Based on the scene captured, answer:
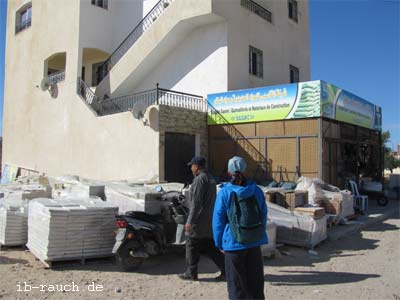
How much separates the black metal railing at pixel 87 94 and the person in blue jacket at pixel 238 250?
13546 mm

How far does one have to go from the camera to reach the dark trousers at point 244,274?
3.55m

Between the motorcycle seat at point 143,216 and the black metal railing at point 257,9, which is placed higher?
the black metal railing at point 257,9

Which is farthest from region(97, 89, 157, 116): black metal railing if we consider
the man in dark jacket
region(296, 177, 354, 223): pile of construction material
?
the man in dark jacket

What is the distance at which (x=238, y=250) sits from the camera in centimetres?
356

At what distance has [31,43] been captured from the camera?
65.3 ft

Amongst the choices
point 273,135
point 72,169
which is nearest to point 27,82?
point 72,169

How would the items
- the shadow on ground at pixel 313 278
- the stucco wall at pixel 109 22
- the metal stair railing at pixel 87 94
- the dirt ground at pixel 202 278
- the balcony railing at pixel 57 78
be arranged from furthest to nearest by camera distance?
1. the balcony railing at pixel 57 78
2. the stucco wall at pixel 109 22
3. the metal stair railing at pixel 87 94
4. the shadow on ground at pixel 313 278
5. the dirt ground at pixel 202 278

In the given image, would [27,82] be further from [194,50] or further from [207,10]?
[207,10]

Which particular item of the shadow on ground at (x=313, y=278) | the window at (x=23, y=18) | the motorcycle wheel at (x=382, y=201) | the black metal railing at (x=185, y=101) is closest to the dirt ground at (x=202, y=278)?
the shadow on ground at (x=313, y=278)

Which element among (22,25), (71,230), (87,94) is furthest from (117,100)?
(71,230)

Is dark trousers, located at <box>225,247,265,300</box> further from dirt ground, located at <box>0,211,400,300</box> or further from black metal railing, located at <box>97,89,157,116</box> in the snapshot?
black metal railing, located at <box>97,89,157,116</box>

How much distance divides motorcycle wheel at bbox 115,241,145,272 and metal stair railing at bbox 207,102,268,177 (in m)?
7.90

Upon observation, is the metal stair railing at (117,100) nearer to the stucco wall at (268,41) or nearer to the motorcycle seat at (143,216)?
the stucco wall at (268,41)

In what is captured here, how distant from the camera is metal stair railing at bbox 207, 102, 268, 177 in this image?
12.9 meters
